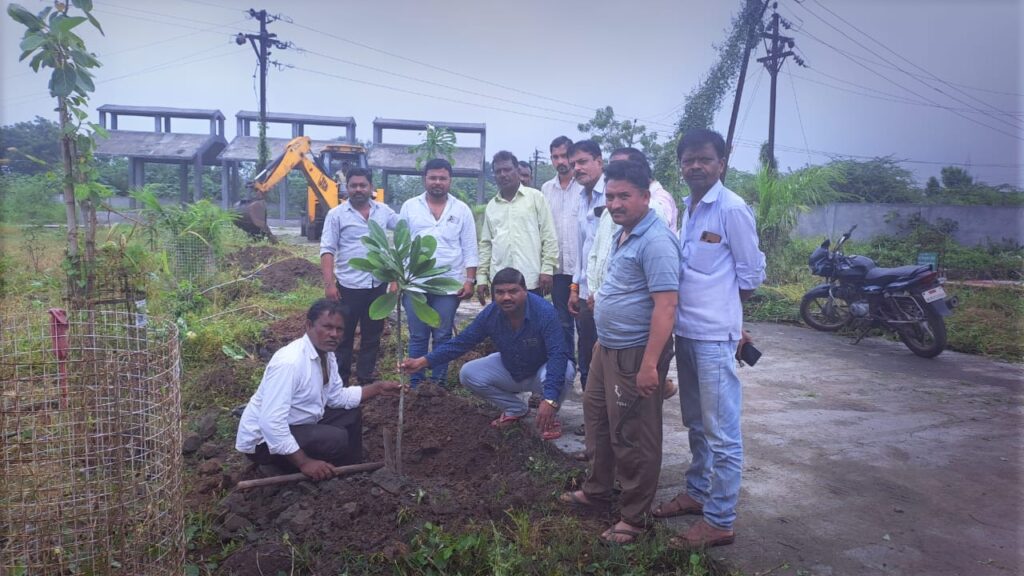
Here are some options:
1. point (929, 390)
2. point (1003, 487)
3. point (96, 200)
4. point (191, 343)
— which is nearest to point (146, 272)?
point (191, 343)

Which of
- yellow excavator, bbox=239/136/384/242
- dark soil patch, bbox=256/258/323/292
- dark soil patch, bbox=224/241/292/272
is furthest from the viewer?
yellow excavator, bbox=239/136/384/242

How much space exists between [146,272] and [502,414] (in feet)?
10.7

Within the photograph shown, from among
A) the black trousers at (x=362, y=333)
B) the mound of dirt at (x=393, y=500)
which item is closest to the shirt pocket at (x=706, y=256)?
the mound of dirt at (x=393, y=500)

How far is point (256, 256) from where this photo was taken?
40.2ft

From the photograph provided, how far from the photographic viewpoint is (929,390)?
5852 mm

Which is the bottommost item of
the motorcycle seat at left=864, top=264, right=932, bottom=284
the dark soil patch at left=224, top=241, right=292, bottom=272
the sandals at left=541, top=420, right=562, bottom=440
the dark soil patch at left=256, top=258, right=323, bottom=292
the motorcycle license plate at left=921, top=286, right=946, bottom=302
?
the sandals at left=541, top=420, right=562, bottom=440

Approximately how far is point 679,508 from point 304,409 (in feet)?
6.42

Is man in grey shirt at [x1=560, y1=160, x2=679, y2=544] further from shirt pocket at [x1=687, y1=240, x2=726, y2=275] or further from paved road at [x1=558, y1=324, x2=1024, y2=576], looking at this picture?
paved road at [x1=558, y1=324, x2=1024, y2=576]

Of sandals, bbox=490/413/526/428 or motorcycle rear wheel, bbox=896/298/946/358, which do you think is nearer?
sandals, bbox=490/413/526/428

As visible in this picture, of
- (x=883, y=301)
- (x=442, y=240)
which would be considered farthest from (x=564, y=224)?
(x=883, y=301)

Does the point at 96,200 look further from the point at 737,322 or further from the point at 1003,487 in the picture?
the point at 1003,487

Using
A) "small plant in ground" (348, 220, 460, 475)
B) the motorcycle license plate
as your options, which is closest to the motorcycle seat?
the motorcycle license plate

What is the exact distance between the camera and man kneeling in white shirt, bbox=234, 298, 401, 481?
3.26 metres

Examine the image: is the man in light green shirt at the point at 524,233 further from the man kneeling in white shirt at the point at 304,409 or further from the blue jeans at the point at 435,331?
the man kneeling in white shirt at the point at 304,409
